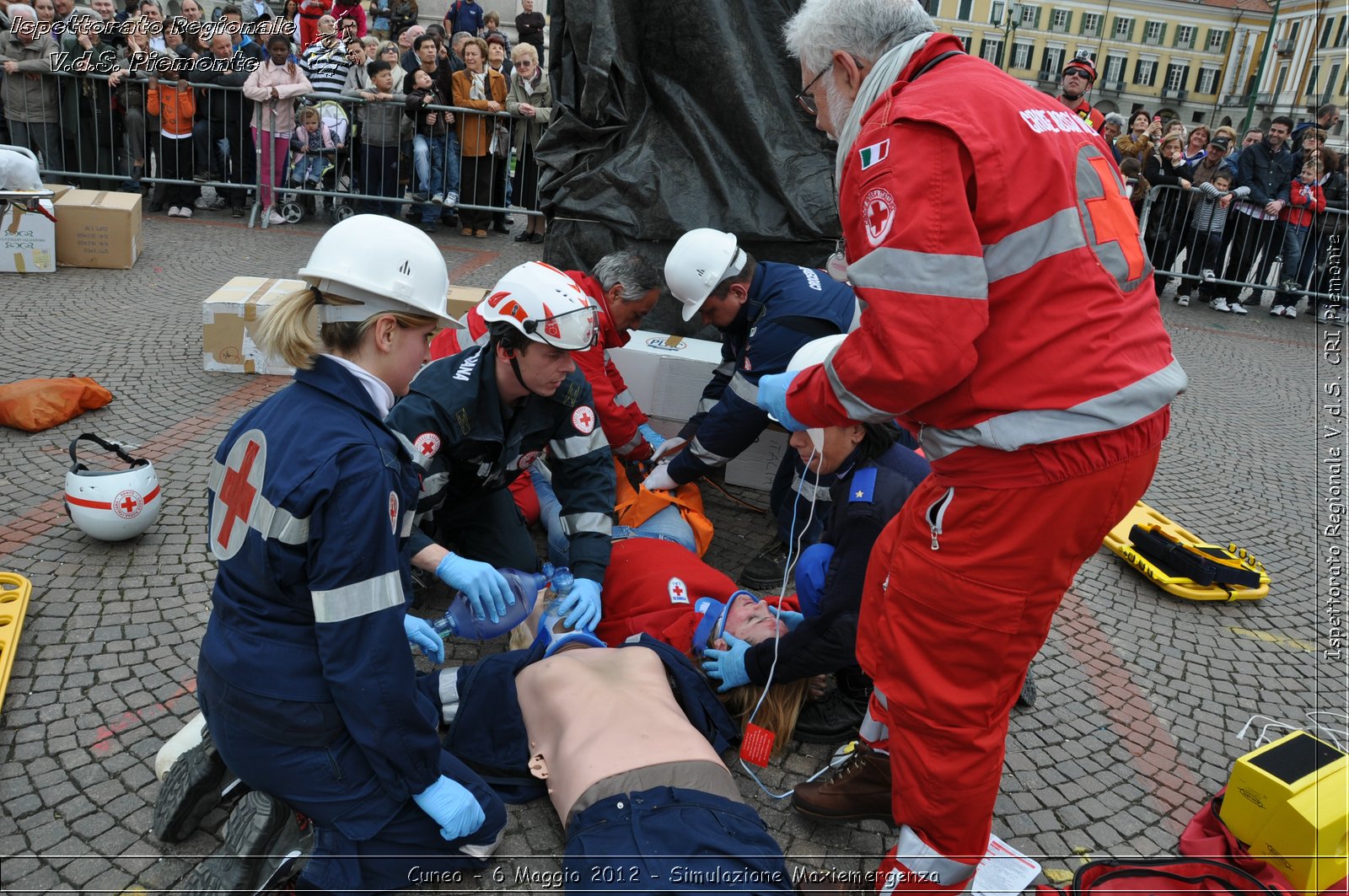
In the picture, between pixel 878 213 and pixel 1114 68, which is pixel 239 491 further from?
pixel 1114 68

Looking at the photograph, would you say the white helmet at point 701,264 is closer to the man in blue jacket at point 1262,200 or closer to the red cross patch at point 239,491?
the red cross patch at point 239,491

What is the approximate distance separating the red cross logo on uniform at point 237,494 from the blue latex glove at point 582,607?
1.37 meters

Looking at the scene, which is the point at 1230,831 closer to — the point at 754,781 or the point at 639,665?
the point at 754,781

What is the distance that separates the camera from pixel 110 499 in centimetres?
383

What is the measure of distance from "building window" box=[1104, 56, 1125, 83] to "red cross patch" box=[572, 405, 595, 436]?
256 ft

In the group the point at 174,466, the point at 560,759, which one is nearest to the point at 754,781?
the point at 560,759

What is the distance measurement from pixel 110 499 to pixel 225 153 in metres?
7.95

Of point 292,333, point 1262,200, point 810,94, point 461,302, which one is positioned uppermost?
point 810,94

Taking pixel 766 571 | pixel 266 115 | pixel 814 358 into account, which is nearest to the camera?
pixel 814 358

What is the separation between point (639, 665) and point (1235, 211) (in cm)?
1150

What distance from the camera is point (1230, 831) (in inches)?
110

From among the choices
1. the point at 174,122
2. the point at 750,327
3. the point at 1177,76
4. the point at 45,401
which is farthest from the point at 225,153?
the point at 1177,76

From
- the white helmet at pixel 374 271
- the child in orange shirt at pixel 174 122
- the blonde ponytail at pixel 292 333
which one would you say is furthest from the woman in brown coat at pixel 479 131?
the blonde ponytail at pixel 292 333

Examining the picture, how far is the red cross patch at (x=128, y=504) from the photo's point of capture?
3854 millimetres
